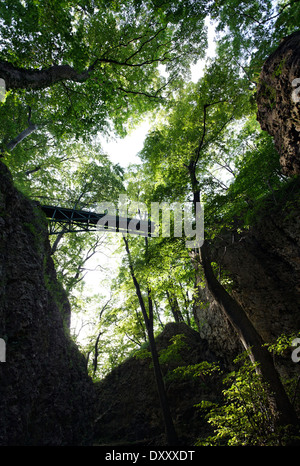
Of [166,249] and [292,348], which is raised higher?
[166,249]

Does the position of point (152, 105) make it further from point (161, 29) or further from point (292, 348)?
point (292, 348)

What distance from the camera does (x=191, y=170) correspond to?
634 cm

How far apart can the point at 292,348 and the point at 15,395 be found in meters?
7.58

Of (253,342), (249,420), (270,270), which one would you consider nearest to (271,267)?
(270,270)

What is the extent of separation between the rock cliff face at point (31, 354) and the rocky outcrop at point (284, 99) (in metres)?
7.44
